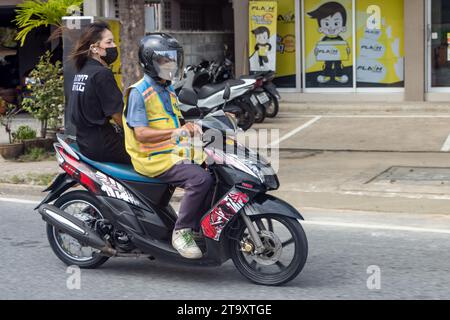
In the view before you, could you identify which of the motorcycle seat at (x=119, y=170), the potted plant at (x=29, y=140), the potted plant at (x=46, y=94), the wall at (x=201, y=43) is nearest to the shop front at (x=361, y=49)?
the wall at (x=201, y=43)

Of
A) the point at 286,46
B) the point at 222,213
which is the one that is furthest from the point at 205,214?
Answer: the point at 286,46

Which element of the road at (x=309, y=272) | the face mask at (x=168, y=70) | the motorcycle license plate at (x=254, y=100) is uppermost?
the face mask at (x=168, y=70)

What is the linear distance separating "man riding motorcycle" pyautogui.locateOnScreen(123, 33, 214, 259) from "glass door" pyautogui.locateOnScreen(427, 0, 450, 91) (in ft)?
37.8

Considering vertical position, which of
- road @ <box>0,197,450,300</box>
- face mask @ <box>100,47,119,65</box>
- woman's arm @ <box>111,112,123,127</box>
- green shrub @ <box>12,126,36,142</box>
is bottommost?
road @ <box>0,197,450,300</box>

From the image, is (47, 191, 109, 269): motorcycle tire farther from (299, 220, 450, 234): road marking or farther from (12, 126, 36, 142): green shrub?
(12, 126, 36, 142): green shrub

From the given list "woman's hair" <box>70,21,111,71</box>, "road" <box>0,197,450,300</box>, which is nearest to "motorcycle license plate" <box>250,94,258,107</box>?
"road" <box>0,197,450,300</box>

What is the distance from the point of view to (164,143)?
6023 mm

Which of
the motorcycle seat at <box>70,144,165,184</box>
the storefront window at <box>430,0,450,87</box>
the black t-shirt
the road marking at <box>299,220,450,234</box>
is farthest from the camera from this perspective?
the storefront window at <box>430,0,450,87</box>

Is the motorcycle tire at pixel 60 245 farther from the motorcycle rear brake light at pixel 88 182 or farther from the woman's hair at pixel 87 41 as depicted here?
the woman's hair at pixel 87 41

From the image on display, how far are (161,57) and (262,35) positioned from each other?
11677mm

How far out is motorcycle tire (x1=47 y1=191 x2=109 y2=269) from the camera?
6402 mm

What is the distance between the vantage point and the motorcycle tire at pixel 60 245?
6.40 m

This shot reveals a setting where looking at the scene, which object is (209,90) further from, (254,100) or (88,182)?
(88,182)

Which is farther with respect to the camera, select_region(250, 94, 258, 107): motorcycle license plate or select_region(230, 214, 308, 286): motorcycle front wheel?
select_region(250, 94, 258, 107): motorcycle license plate
